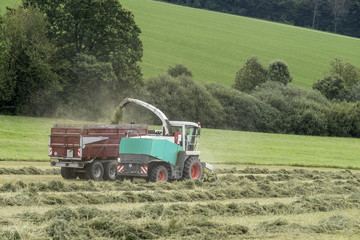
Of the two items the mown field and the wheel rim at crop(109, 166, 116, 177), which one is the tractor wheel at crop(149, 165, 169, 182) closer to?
the mown field

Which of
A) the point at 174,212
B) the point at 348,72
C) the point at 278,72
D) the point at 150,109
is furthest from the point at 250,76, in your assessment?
the point at 174,212

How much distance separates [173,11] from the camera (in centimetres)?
10662

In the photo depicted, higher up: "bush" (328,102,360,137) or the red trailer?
the red trailer

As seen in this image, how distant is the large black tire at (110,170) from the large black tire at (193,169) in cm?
328

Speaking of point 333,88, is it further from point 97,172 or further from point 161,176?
point 161,176

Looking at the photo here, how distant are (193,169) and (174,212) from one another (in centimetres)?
868

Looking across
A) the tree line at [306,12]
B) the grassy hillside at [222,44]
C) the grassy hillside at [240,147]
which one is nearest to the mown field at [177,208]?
the grassy hillside at [240,147]

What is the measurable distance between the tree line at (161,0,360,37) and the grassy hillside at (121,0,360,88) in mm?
12721

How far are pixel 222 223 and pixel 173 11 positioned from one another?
316 ft

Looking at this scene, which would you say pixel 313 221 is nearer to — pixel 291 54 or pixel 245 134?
pixel 245 134

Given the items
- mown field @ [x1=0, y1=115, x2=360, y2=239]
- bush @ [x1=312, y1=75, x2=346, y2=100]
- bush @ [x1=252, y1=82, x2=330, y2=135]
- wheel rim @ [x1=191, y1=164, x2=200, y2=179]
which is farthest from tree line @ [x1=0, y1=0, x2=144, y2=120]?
bush @ [x1=312, y1=75, x2=346, y2=100]

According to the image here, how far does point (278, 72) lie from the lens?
7694 centimetres

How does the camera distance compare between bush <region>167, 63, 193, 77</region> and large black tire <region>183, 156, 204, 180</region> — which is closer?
large black tire <region>183, 156, 204, 180</region>

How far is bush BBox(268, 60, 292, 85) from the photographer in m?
76.7
